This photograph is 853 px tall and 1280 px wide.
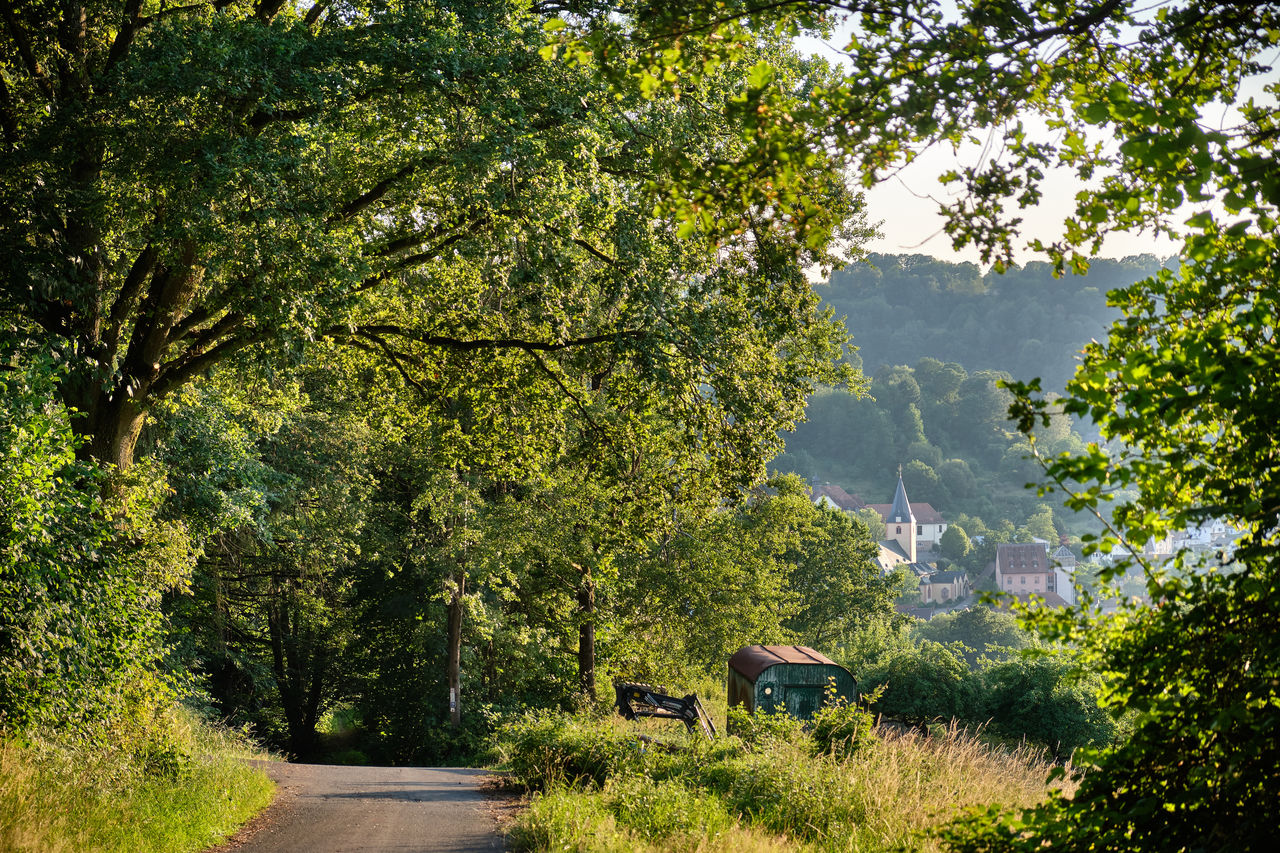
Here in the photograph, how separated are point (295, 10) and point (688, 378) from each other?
7.10 meters

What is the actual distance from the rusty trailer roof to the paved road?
5.81m

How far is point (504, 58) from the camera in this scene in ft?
26.1

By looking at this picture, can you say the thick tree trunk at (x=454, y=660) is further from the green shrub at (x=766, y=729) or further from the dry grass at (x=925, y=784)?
the dry grass at (x=925, y=784)

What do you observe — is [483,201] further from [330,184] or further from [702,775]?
[702,775]

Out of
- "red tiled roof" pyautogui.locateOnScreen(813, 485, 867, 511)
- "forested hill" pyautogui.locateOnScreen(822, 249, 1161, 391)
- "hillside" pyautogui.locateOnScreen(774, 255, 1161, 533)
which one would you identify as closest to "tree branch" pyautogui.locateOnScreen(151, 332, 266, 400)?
"hillside" pyautogui.locateOnScreen(774, 255, 1161, 533)

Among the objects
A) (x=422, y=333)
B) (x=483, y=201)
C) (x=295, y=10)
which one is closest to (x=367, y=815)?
(x=422, y=333)

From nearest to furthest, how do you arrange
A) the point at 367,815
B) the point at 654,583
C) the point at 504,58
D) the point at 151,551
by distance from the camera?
the point at 504,58
the point at 367,815
the point at 151,551
the point at 654,583

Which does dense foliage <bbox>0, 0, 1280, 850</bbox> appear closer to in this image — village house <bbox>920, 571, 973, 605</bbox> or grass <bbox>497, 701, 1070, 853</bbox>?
grass <bbox>497, 701, 1070, 853</bbox>

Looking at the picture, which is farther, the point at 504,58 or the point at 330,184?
the point at 330,184

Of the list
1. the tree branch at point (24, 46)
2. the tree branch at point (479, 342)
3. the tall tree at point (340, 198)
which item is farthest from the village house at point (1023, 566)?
the tree branch at point (24, 46)

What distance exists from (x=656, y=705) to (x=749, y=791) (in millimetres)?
5822

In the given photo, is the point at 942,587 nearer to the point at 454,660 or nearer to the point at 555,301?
the point at 454,660

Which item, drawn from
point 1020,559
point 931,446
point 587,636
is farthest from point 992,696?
point 931,446

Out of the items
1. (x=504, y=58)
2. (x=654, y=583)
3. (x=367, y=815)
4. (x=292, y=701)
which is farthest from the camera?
(x=292, y=701)
